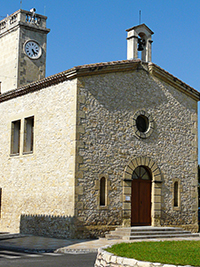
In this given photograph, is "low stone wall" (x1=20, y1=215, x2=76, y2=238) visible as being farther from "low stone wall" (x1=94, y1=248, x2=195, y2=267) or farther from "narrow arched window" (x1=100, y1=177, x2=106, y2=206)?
"low stone wall" (x1=94, y1=248, x2=195, y2=267)

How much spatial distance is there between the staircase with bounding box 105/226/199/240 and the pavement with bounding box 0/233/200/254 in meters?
0.73

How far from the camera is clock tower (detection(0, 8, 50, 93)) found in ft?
80.1

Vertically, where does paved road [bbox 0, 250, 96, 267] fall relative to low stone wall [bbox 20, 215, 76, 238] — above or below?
below

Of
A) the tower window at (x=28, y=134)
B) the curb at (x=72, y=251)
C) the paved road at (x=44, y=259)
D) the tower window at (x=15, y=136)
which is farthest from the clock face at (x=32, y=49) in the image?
the curb at (x=72, y=251)

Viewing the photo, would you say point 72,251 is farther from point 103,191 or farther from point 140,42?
point 140,42

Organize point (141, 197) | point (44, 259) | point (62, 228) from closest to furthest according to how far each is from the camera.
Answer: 1. point (44, 259)
2. point (62, 228)
3. point (141, 197)

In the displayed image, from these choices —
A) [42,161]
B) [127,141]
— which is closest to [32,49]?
[42,161]

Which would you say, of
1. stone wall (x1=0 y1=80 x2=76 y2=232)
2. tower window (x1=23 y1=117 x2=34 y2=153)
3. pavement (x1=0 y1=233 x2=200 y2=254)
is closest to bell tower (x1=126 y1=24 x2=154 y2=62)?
stone wall (x1=0 y1=80 x2=76 y2=232)

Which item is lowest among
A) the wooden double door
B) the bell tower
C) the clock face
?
the wooden double door

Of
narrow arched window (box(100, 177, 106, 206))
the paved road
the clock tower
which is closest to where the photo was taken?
the paved road

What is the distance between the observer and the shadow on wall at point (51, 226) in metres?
14.2

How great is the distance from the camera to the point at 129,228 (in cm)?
1505

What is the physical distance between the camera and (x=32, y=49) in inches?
992

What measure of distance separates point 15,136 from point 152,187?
6.39m
